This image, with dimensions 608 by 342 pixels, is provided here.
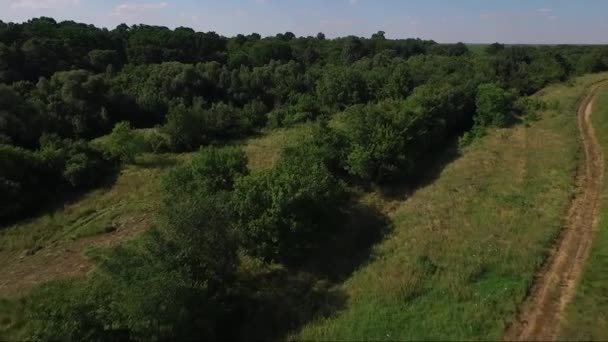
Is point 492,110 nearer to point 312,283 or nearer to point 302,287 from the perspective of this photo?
point 312,283

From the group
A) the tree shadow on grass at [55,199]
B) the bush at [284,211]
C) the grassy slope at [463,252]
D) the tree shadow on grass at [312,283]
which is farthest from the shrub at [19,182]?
the grassy slope at [463,252]

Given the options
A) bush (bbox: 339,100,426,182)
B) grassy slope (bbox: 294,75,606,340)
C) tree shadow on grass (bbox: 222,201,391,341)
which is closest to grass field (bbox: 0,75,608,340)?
grassy slope (bbox: 294,75,606,340)

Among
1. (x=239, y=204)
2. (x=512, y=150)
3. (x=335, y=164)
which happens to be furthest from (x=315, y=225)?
(x=512, y=150)

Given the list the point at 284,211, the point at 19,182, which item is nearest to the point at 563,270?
the point at 284,211

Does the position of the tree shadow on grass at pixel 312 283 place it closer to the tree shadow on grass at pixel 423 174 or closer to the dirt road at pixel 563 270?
the tree shadow on grass at pixel 423 174

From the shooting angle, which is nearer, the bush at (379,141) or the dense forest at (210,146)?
the dense forest at (210,146)
